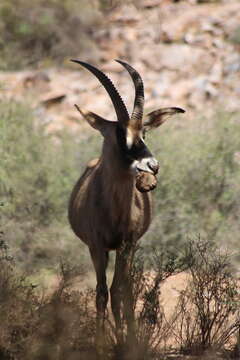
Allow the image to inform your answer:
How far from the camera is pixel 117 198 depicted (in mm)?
7742

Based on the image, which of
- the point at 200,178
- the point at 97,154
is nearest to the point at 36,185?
the point at 97,154

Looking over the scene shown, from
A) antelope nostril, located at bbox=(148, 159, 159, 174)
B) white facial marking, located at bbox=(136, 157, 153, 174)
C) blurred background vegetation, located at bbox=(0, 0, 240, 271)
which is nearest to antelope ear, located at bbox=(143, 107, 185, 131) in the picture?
white facial marking, located at bbox=(136, 157, 153, 174)

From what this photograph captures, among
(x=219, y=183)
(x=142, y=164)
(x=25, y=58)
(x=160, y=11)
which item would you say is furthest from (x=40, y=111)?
(x=142, y=164)

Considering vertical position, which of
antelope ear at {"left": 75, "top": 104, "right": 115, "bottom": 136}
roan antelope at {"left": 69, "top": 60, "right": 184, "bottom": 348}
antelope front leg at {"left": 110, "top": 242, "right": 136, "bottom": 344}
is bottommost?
antelope front leg at {"left": 110, "top": 242, "right": 136, "bottom": 344}

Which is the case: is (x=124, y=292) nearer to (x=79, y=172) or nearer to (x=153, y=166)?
(x=153, y=166)

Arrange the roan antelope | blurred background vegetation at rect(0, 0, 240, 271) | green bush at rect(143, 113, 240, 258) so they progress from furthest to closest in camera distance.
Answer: green bush at rect(143, 113, 240, 258)
blurred background vegetation at rect(0, 0, 240, 271)
the roan antelope

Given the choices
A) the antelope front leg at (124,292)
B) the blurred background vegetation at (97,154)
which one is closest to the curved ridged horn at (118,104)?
the antelope front leg at (124,292)

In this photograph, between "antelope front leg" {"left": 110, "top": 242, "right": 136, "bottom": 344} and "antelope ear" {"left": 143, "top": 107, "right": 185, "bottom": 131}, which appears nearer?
"antelope front leg" {"left": 110, "top": 242, "right": 136, "bottom": 344}

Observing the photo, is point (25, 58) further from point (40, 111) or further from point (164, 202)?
point (164, 202)

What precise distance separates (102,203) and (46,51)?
24.4m

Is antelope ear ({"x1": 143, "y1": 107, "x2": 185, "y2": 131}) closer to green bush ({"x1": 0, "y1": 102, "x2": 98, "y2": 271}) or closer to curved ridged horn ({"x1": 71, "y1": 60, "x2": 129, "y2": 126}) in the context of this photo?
curved ridged horn ({"x1": 71, "y1": 60, "x2": 129, "y2": 126})

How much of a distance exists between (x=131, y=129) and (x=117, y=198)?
0.89 meters

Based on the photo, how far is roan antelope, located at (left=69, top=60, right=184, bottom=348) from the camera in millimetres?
7215

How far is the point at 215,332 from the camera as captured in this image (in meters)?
6.86
